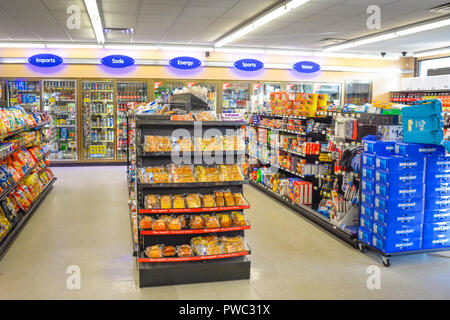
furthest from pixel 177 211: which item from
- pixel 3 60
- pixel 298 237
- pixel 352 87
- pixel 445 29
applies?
pixel 352 87

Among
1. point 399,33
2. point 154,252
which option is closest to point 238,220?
point 154,252

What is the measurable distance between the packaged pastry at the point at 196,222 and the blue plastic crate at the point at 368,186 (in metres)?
2.05

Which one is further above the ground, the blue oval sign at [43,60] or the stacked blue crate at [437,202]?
the blue oval sign at [43,60]

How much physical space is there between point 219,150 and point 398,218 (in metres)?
2.15

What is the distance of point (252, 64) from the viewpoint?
1216cm

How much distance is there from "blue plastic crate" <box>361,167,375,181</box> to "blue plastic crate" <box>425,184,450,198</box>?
2.07 ft

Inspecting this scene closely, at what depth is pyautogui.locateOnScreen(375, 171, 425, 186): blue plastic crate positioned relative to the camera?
4633 mm

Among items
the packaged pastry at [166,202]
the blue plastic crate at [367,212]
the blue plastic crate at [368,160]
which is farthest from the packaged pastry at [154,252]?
the blue plastic crate at [368,160]

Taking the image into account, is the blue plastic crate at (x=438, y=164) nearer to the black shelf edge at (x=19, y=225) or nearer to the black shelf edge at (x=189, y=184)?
the black shelf edge at (x=189, y=184)

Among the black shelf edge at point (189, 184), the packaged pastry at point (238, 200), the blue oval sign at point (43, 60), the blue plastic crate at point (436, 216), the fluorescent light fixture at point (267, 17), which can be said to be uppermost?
the fluorescent light fixture at point (267, 17)

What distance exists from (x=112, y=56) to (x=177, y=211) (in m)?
8.21

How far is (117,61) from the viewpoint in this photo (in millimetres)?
11305

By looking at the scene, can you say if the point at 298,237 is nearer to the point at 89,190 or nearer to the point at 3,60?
the point at 89,190

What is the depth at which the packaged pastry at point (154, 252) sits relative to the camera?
163 inches
